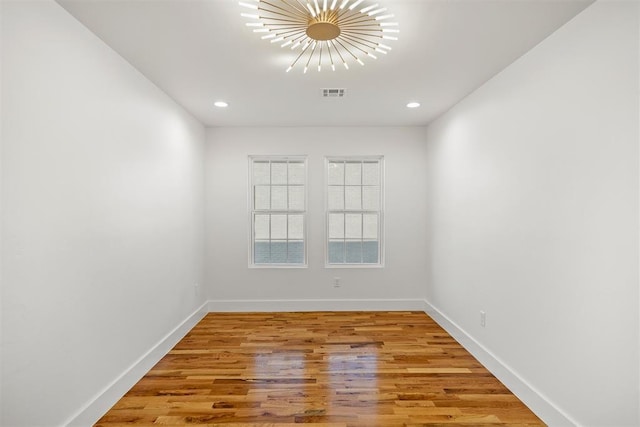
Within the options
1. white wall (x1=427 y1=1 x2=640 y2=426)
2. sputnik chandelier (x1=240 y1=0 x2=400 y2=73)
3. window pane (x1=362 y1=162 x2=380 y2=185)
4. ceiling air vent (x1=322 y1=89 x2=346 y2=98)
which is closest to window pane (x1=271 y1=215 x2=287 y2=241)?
window pane (x1=362 y1=162 x2=380 y2=185)

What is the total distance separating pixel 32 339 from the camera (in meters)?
1.79

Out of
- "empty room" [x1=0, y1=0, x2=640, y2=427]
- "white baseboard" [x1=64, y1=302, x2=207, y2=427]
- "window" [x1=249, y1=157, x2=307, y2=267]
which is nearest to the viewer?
"empty room" [x1=0, y1=0, x2=640, y2=427]

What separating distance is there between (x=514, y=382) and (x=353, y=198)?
292cm

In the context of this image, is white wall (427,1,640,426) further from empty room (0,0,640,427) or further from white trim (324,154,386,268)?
white trim (324,154,386,268)

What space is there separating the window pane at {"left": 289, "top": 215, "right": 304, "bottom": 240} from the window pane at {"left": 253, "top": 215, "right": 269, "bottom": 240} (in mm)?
336

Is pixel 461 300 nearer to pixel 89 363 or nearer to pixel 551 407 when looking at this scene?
pixel 551 407

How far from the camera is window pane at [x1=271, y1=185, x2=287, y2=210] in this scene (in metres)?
4.95

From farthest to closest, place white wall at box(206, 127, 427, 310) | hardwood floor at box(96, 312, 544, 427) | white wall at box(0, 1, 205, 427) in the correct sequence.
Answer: white wall at box(206, 127, 427, 310)
hardwood floor at box(96, 312, 544, 427)
white wall at box(0, 1, 205, 427)

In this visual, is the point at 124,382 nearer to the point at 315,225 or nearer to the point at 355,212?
the point at 315,225

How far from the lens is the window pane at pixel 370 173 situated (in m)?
4.97

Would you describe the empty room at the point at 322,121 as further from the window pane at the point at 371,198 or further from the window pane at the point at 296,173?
the window pane at the point at 371,198

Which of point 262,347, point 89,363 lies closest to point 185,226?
point 262,347

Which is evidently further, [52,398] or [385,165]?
[385,165]

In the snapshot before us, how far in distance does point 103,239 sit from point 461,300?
3300mm
